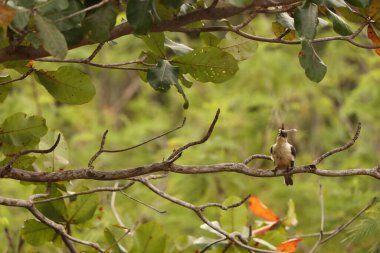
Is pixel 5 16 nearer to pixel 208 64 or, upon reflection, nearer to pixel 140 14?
pixel 140 14

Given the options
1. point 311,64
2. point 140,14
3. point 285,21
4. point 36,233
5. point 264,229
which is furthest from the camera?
point 264,229

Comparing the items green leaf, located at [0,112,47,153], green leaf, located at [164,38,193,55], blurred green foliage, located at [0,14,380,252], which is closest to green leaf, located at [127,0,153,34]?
green leaf, located at [164,38,193,55]

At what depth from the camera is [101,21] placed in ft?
5.83

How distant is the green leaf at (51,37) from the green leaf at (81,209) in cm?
105

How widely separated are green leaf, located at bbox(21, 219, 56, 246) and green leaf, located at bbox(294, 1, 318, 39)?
119 cm

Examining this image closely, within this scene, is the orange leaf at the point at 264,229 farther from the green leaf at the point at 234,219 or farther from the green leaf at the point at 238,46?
the green leaf at the point at 238,46

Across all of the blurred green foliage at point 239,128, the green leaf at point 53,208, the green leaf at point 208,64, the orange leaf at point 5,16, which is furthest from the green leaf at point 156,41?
the blurred green foliage at point 239,128

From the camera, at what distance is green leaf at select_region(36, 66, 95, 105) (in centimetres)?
217

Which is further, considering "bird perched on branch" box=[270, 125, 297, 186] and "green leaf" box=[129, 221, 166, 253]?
"bird perched on branch" box=[270, 125, 297, 186]

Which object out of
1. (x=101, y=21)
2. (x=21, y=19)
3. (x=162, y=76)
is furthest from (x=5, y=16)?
(x=162, y=76)

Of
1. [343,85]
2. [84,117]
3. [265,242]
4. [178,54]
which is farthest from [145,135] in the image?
[178,54]

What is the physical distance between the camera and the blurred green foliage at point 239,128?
5297 mm

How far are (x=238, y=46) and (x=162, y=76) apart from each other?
452mm

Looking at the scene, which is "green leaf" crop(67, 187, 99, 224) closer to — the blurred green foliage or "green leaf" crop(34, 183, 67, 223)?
"green leaf" crop(34, 183, 67, 223)
